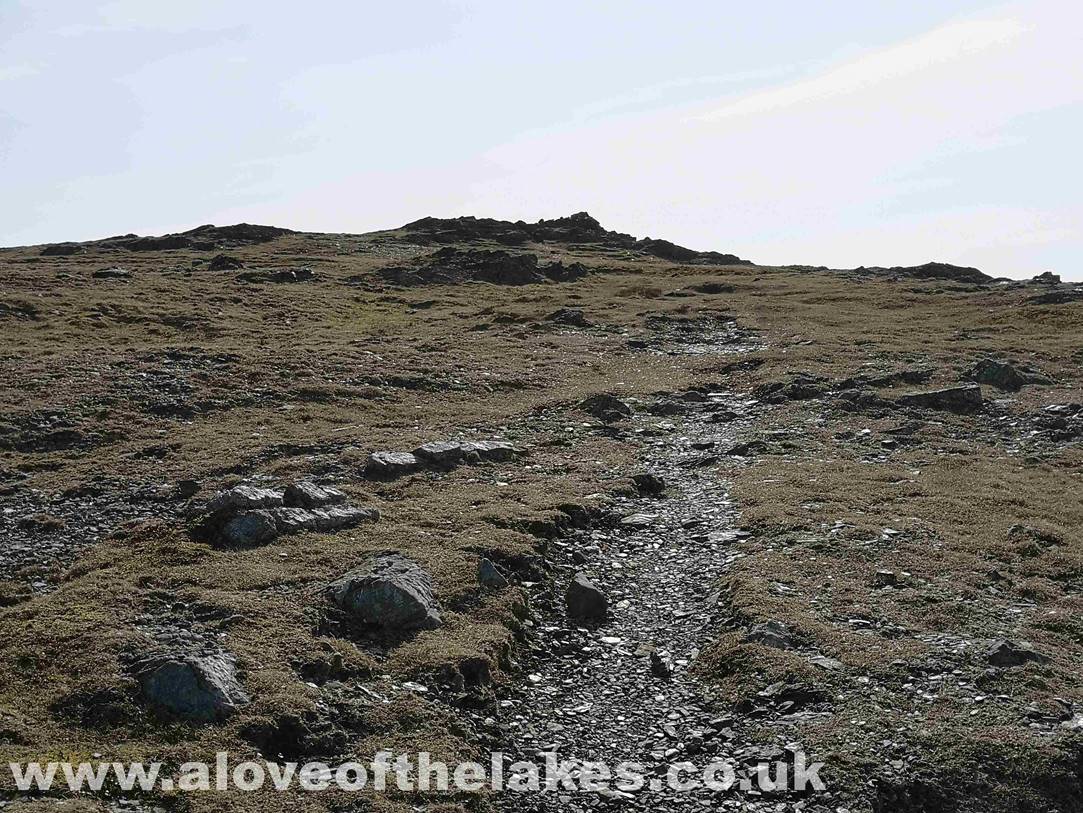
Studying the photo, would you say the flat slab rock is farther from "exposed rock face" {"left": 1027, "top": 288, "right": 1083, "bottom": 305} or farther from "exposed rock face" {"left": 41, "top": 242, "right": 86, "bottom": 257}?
"exposed rock face" {"left": 41, "top": 242, "right": 86, "bottom": 257}

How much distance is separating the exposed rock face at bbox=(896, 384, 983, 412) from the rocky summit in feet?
0.38

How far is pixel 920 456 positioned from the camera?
29234mm

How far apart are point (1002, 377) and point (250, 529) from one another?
3328 centimetres

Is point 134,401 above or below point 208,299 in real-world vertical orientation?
below

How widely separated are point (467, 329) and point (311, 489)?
39737 mm

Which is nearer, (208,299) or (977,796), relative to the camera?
(977,796)

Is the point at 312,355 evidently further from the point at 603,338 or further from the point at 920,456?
the point at 920,456

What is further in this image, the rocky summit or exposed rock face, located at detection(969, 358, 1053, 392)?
exposed rock face, located at detection(969, 358, 1053, 392)

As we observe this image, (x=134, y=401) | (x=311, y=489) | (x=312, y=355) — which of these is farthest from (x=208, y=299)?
(x=311, y=489)

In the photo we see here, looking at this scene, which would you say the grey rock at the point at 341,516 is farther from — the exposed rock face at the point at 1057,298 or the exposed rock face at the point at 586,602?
the exposed rock face at the point at 1057,298

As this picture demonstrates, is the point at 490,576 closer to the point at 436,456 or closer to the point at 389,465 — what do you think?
the point at 389,465

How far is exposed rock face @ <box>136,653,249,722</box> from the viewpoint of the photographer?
12.5 m

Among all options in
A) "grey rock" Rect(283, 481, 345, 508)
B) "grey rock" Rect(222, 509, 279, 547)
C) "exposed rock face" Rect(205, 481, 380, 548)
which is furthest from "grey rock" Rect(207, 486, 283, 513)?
"grey rock" Rect(222, 509, 279, 547)

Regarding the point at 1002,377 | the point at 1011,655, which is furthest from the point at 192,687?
the point at 1002,377
